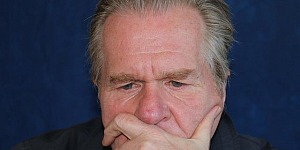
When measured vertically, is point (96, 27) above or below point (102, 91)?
above

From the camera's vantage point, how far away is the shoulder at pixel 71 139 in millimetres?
2016

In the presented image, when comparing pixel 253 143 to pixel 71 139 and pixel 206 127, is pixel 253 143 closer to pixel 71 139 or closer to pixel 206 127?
pixel 206 127

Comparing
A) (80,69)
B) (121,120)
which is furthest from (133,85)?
(80,69)

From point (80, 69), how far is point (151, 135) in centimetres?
92

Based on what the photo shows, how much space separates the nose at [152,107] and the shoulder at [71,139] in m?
0.47

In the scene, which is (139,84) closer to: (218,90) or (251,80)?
(218,90)

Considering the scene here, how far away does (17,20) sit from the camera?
2.43 metres

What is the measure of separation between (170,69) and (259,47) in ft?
2.00

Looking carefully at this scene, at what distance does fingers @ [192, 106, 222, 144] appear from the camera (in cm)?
159

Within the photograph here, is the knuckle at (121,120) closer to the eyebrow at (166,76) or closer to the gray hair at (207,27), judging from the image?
the eyebrow at (166,76)

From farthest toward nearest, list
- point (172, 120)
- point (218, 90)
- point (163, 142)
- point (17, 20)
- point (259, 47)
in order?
point (17, 20)
point (259, 47)
point (218, 90)
point (172, 120)
point (163, 142)

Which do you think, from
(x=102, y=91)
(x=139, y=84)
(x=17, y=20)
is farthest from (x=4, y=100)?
(x=139, y=84)

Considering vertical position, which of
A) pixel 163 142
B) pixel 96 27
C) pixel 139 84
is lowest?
pixel 163 142

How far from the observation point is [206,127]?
162cm
